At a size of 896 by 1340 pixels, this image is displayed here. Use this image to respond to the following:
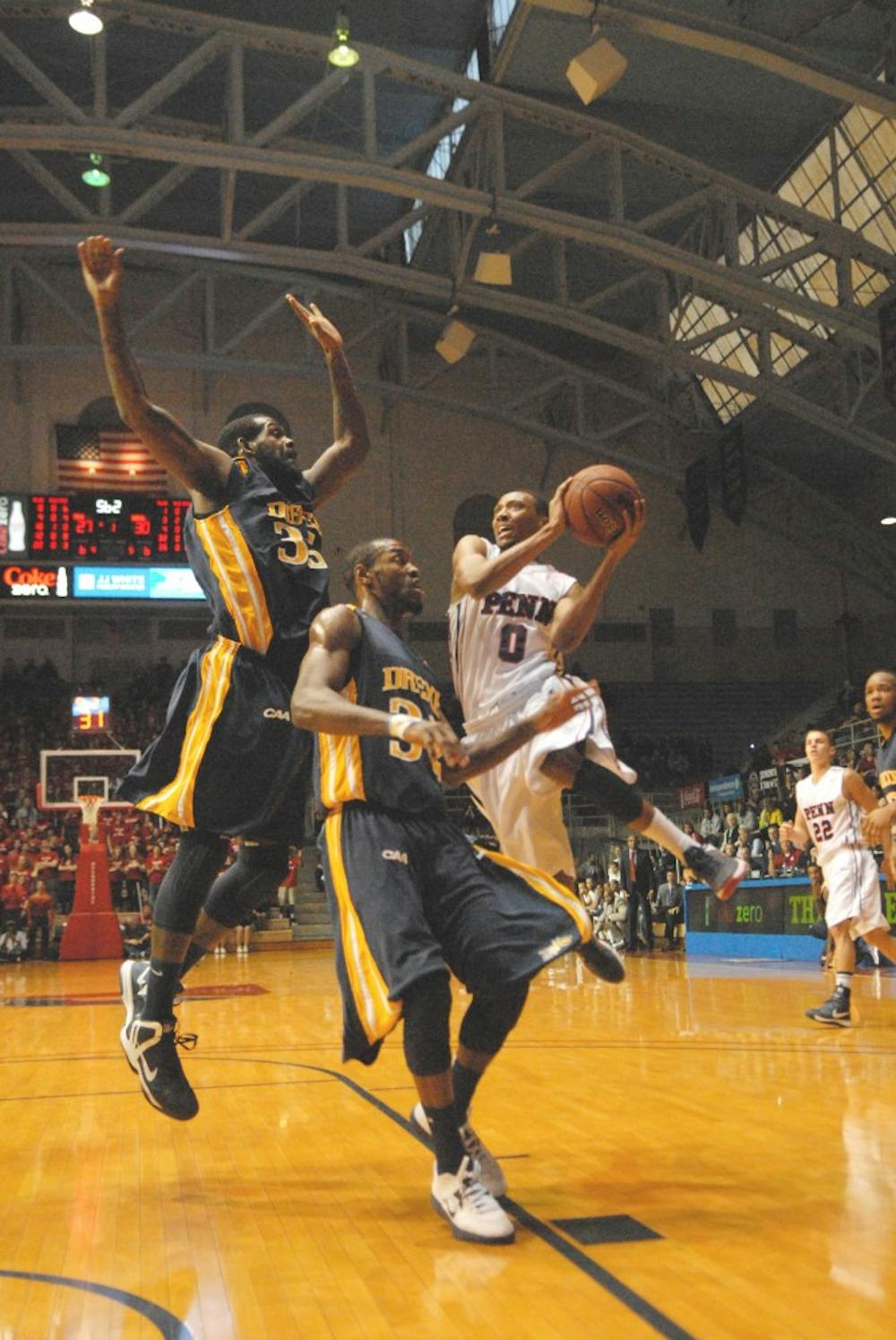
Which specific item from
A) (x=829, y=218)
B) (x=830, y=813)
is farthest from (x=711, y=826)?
(x=830, y=813)

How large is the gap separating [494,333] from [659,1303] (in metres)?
21.1

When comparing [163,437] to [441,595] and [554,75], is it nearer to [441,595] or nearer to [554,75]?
[554,75]

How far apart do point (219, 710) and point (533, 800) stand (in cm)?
131

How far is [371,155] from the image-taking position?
14.6 m

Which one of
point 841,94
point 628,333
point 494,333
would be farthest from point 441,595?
point 841,94

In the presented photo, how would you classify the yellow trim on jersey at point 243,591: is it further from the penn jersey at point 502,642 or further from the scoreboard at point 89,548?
the scoreboard at point 89,548

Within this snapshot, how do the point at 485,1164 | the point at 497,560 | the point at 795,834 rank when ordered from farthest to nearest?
1. the point at 795,834
2. the point at 497,560
3. the point at 485,1164

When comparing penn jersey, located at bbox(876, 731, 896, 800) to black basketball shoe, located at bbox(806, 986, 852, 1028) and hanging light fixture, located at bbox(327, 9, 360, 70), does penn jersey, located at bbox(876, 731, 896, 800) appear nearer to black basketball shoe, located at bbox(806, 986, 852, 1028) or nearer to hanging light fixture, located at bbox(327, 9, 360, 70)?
black basketball shoe, located at bbox(806, 986, 852, 1028)

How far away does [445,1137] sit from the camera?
9.32 ft

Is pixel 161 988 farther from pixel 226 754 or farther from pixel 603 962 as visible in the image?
pixel 603 962

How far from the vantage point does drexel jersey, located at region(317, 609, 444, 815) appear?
10.0ft

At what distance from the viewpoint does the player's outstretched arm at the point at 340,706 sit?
271 centimetres

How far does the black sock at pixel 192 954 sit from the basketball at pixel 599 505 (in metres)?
1.68

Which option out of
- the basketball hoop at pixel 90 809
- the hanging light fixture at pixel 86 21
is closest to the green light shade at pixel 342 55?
the hanging light fixture at pixel 86 21
